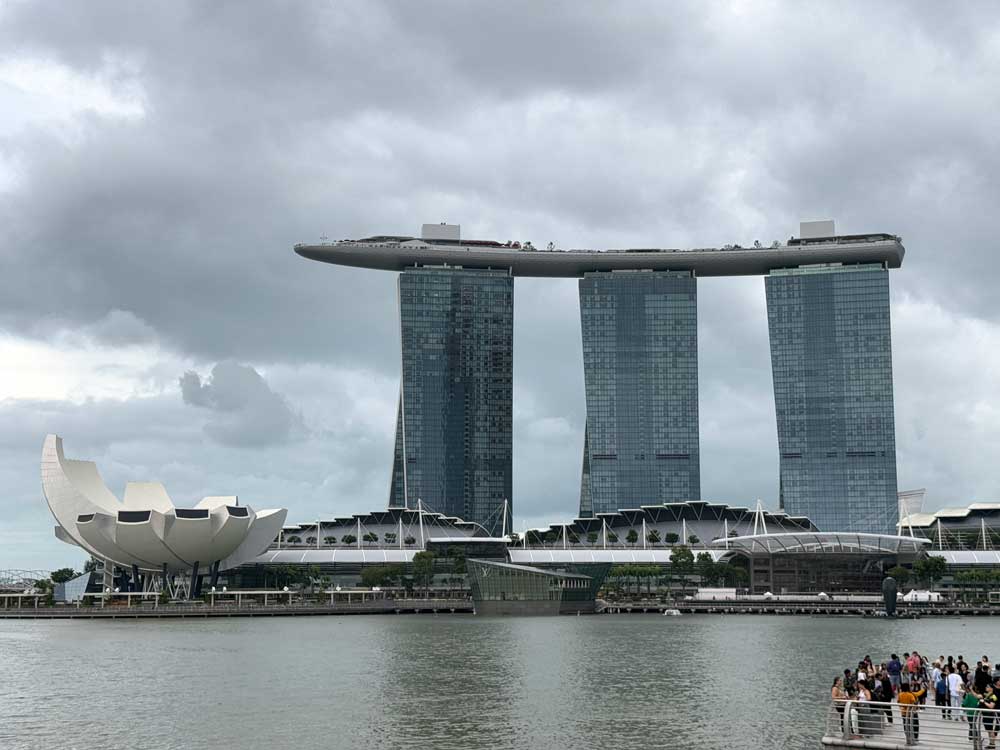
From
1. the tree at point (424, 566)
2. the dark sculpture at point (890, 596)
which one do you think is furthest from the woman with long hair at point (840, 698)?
the tree at point (424, 566)

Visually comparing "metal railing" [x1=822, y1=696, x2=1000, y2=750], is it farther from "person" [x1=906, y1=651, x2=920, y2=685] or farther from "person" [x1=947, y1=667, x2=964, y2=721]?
"person" [x1=906, y1=651, x2=920, y2=685]

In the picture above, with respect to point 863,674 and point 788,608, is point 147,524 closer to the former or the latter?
point 788,608

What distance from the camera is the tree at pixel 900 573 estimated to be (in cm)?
17720

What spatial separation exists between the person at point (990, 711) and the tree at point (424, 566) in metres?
149

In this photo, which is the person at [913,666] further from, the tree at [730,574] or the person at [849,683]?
the tree at [730,574]

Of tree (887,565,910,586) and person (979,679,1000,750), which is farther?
tree (887,565,910,586)

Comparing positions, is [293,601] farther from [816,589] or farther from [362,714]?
[362,714]

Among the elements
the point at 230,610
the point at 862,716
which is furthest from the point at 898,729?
the point at 230,610

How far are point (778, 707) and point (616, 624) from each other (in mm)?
71747

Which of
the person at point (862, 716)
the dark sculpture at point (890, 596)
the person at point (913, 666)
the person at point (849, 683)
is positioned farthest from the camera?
the dark sculpture at point (890, 596)

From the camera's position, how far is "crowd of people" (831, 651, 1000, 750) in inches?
1196

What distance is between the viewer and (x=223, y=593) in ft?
516

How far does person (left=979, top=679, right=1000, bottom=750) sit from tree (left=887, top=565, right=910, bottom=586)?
495ft

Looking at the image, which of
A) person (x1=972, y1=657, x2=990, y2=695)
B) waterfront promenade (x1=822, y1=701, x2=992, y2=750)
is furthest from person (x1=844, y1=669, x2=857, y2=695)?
person (x1=972, y1=657, x2=990, y2=695)
